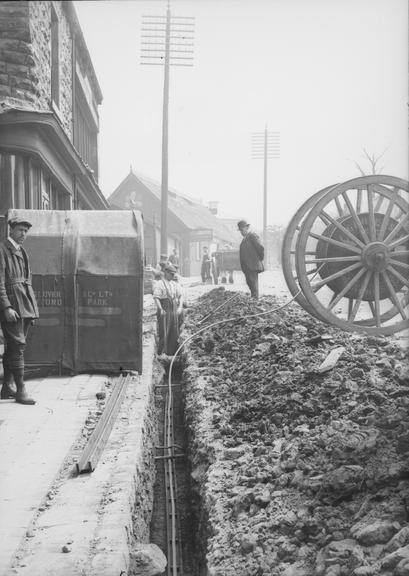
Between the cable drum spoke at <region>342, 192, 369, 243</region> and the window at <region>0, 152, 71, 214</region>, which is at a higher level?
the window at <region>0, 152, 71, 214</region>

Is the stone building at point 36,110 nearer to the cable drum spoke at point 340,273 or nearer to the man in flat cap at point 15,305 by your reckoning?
the man in flat cap at point 15,305

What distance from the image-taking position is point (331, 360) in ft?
16.6

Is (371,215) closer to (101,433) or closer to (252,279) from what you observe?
(101,433)

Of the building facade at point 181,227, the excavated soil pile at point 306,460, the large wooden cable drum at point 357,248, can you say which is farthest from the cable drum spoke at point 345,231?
the building facade at point 181,227

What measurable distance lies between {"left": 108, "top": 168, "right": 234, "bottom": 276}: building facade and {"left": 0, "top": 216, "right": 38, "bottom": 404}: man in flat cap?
55.4 feet

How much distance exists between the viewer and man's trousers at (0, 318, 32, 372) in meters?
5.17

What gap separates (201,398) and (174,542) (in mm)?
1774

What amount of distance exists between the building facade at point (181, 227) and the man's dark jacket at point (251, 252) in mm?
12722

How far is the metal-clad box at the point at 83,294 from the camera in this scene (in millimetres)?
6453

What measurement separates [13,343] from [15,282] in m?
0.59

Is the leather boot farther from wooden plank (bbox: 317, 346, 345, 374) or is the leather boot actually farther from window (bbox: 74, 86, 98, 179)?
window (bbox: 74, 86, 98, 179)

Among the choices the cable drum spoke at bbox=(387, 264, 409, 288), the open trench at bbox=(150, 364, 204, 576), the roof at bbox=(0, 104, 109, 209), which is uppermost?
the roof at bbox=(0, 104, 109, 209)

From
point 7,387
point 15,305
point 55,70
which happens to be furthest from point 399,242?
point 55,70

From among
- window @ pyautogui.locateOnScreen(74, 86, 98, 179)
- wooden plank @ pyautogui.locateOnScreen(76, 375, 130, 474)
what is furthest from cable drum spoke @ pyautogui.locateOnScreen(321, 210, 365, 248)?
window @ pyautogui.locateOnScreen(74, 86, 98, 179)
